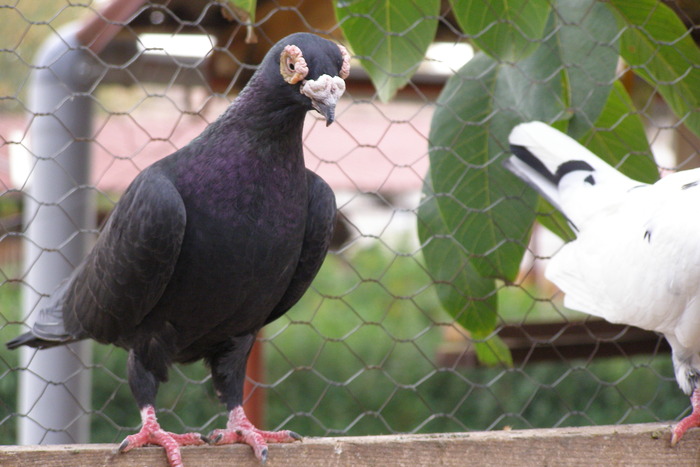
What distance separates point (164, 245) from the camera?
1105 millimetres

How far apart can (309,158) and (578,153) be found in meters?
1.49

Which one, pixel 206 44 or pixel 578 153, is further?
pixel 206 44

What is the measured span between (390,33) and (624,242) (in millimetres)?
546

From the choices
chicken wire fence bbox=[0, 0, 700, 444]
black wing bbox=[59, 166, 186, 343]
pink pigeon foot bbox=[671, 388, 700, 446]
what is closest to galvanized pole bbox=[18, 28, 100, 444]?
chicken wire fence bbox=[0, 0, 700, 444]

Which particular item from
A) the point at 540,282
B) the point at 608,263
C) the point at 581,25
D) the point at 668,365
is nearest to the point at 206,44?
the point at 581,25

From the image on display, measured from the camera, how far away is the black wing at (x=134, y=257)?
1.11 m

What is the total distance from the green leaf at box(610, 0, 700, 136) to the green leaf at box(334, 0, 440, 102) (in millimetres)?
419

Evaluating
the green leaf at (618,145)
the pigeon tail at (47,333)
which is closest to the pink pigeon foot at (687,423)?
the green leaf at (618,145)

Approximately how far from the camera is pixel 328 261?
4.93 m

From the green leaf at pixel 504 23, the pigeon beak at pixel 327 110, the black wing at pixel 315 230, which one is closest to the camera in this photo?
the pigeon beak at pixel 327 110

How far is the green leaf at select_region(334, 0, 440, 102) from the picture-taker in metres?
1.50

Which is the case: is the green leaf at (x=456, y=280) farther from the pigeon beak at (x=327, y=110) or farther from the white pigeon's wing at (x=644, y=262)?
the pigeon beak at (x=327, y=110)

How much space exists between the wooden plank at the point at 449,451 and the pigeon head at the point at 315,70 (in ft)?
1.47

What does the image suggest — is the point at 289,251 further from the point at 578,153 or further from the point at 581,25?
the point at 581,25
